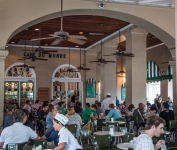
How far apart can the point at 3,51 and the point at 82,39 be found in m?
1.96

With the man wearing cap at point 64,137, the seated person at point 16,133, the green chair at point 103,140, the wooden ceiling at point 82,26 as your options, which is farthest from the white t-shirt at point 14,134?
the wooden ceiling at point 82,26

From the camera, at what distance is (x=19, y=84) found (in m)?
15.6

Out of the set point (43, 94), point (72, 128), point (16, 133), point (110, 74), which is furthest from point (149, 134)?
point (43, 94)

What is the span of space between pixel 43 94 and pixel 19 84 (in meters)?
1.47

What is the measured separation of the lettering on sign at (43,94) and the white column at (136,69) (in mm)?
6311

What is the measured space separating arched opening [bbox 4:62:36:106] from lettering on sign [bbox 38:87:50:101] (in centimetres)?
35

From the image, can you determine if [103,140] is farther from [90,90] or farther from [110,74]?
[90,90]

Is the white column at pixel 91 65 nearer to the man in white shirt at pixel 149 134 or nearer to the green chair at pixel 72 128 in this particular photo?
the green chair at pixel 72 128

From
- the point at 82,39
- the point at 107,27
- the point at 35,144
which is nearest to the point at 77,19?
the point at 107,27

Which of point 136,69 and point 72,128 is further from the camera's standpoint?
point 136,69

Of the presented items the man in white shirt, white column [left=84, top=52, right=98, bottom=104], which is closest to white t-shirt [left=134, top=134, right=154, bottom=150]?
the man in white shirt

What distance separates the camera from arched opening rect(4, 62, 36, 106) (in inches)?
608

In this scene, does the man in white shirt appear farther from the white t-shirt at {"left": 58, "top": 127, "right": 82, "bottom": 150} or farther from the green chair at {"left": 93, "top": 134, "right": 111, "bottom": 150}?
the green chair at {"left": 93, "top": 134, "right": 111, "bottom": 150}

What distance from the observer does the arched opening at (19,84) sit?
15.4 metres
